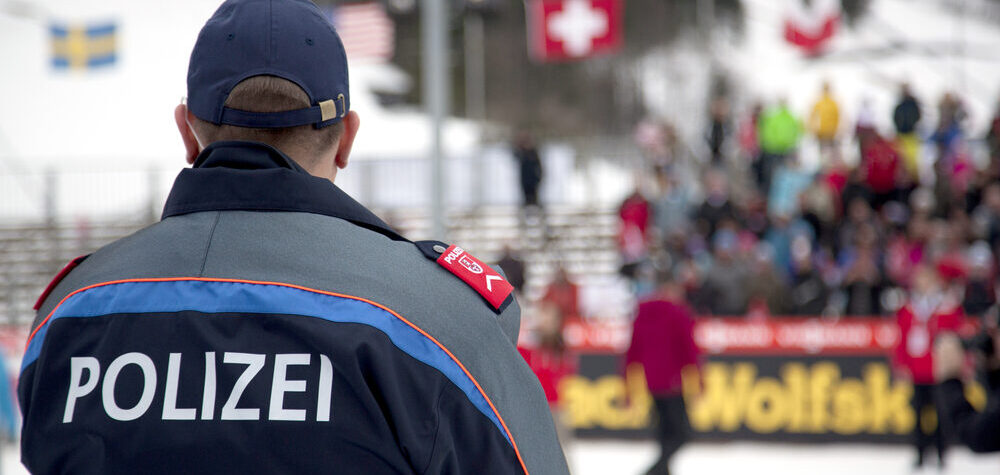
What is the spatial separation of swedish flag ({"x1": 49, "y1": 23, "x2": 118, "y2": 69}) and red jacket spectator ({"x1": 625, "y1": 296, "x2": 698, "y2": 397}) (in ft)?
44.2

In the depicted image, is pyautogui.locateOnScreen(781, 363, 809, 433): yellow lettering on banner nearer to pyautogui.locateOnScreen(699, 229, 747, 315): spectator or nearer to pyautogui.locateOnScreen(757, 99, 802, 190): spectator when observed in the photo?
pyautogui.locateOnScreen(699, 229, 747, 315): spectator

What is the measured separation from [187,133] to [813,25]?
52.0 feet

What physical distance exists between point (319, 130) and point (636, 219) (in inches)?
552

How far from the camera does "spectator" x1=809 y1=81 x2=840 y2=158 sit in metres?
15.4

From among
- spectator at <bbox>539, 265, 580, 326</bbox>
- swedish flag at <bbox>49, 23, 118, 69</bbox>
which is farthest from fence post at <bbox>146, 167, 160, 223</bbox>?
spectator at <bbox>539, 265, 580, 326</bbox>

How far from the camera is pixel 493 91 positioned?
23703 millimetres

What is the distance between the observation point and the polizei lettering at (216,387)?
3.90 ft

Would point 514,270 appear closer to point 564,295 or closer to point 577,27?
point 564,295

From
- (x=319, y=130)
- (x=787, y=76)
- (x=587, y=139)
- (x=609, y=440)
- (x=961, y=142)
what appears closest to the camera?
(x=319, y=130)

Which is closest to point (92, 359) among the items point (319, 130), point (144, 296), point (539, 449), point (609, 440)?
point (144, 296)

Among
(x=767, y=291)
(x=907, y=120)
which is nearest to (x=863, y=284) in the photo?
(x=767, y=291)

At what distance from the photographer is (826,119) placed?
15.4 metres

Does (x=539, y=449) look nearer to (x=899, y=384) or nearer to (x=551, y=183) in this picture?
(x=899, y=384)

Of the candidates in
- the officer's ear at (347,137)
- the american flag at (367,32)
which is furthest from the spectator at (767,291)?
the officer's ear at (347,137)
